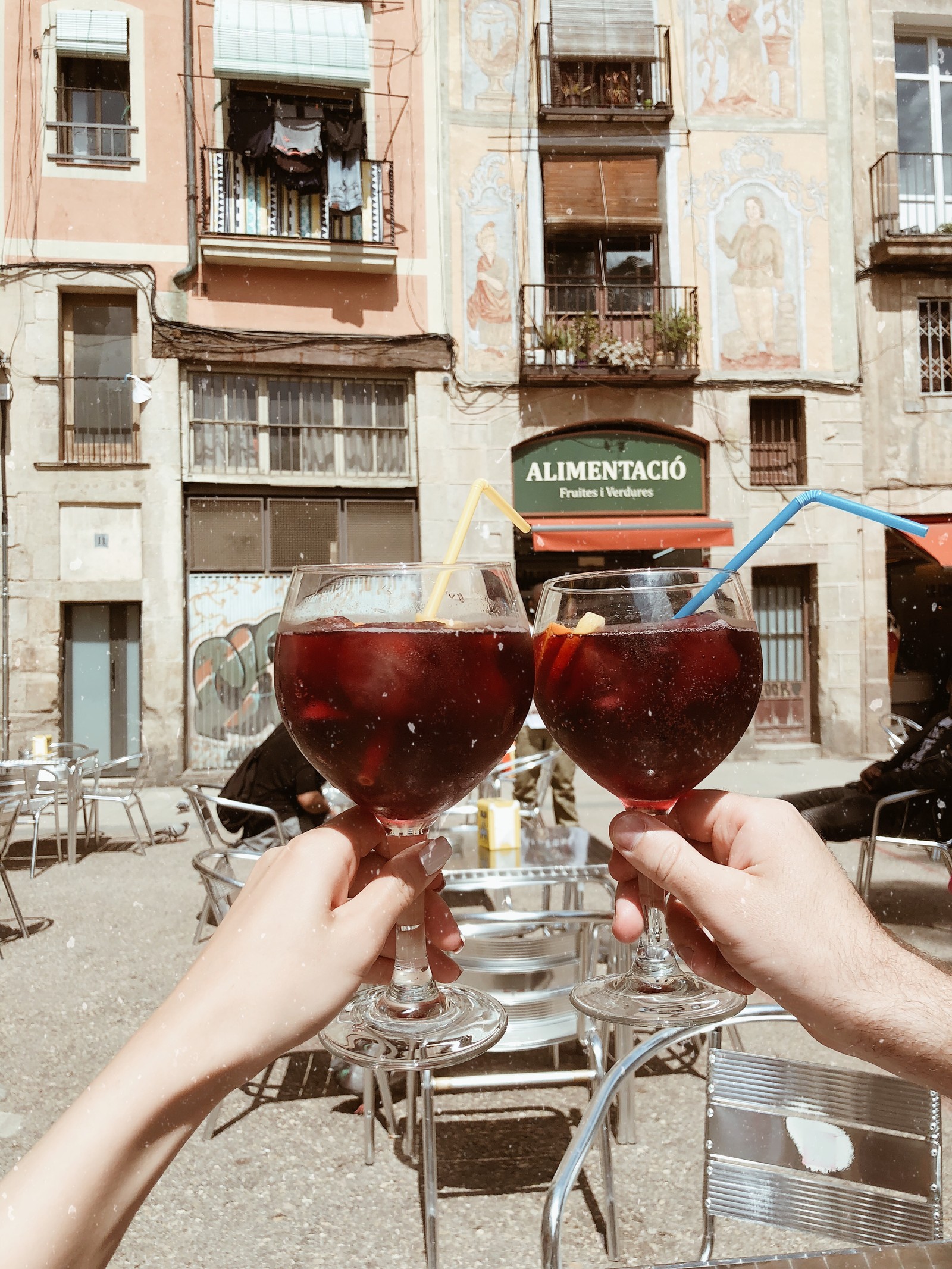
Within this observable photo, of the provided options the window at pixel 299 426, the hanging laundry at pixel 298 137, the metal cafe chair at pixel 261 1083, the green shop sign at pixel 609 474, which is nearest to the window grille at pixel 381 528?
the window at pixel 299 426

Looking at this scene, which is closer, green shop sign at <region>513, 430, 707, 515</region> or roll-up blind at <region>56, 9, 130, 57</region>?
roll-up blind at <region>56, 9, 130, 57</region>

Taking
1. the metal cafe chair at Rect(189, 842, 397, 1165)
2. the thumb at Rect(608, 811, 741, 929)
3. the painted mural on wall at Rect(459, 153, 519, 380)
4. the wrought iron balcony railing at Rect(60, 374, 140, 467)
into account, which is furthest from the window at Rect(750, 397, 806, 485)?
the thumb at Rect(608, 811, 741, 929)

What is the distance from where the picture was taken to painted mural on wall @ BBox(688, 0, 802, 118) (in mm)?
12461

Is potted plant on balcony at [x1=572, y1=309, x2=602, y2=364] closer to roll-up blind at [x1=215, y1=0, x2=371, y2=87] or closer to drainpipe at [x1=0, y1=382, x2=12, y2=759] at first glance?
roll-up blind at [x1=215, y1=0, x2=371, y2=87]

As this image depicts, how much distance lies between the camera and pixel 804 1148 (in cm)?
173

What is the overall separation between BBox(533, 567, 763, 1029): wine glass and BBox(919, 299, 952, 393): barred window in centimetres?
1363

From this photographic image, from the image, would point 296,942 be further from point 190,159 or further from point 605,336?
point 190,159

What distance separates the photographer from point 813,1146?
173 centimetres

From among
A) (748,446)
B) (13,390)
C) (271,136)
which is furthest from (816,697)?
(13,390)

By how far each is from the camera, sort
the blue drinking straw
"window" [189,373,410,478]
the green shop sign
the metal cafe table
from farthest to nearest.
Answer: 1. the green shop sign
2. "window" [189,373,410,478]
3. the metal cafe table
4. the blue drinking straw

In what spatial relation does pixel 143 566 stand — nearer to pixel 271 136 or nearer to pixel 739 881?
pixel 271 136

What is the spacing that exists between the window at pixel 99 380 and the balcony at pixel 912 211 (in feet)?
31.9

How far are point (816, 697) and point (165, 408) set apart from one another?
29.5 feet

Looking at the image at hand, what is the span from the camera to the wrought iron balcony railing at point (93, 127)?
1134cm
